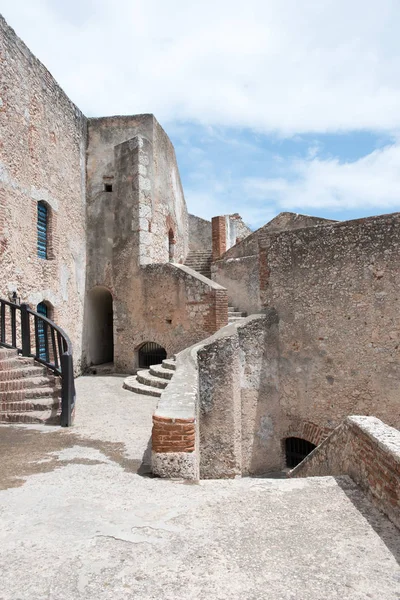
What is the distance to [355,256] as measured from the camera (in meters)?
7.46

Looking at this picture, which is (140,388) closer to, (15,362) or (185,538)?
(15,362)

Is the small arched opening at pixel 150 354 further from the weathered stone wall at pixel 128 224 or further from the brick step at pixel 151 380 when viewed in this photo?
the brick step at pixel 151 380

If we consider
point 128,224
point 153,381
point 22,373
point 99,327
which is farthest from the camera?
point 99,327

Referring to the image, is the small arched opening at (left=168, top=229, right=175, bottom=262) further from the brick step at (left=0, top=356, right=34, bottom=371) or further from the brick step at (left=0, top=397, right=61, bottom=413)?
the brick step at (left=0, top=397, right=61, bottom=413)

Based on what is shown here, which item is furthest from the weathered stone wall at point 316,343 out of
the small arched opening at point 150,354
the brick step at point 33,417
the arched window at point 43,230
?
the arched window at point 43,230

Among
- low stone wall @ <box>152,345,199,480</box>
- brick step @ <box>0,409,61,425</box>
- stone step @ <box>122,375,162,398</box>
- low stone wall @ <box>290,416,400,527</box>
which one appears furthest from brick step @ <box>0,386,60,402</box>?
low stone wall @ <box>290,416,400,527</box>

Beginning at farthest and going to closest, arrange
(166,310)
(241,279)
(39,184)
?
(241,279), (166,310), (39,184)

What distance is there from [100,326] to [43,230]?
170 inches

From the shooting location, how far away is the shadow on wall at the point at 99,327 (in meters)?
13.0

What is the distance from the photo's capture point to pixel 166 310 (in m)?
11.5

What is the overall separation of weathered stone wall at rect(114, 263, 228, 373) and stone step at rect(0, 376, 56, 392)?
197 inches

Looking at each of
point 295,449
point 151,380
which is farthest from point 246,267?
point 295,449

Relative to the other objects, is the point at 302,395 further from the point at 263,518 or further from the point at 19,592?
the point at 19,592

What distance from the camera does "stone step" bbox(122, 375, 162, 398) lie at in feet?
29.1
